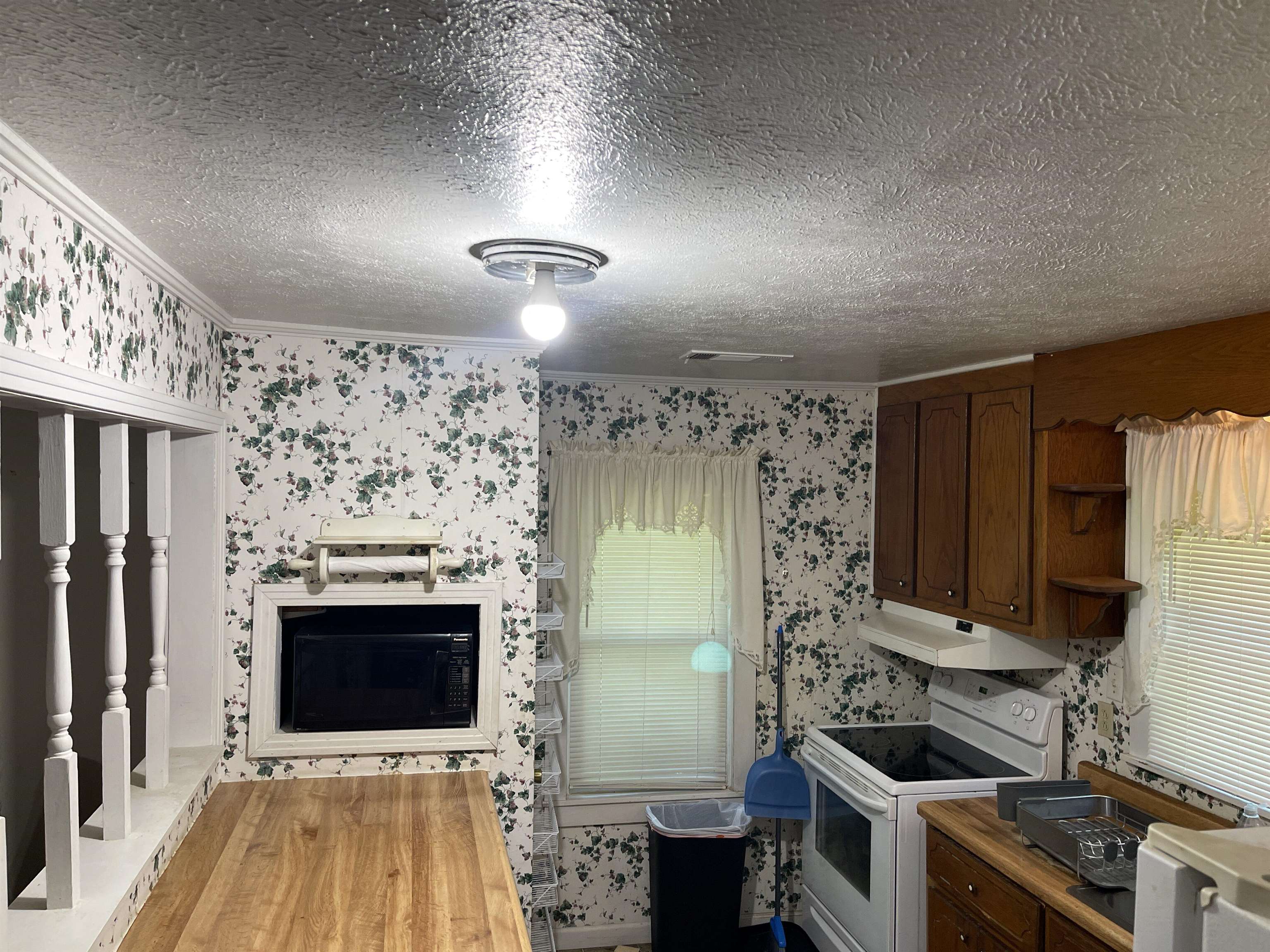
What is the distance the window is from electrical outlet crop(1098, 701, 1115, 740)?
1.53 metres

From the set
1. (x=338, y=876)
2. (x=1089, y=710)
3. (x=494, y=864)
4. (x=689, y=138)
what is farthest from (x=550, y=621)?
(x=689, y=138)

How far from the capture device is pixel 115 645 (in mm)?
2051

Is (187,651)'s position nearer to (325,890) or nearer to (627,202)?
(325,890)

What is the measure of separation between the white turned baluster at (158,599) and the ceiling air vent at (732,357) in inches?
68.7

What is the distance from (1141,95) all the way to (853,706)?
12.1 ft

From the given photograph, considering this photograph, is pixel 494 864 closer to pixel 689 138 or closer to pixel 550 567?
pixel 550 567

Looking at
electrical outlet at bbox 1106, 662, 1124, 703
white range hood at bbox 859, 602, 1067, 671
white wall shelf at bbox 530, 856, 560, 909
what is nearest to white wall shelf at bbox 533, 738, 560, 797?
white wall shelf at bbox 530, 856, 560, 909

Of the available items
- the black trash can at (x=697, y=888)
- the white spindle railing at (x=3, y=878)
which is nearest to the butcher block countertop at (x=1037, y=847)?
the black trash can at (x=697, y=888)

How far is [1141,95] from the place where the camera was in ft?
3.22

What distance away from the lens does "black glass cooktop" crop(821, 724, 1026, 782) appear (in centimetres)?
342

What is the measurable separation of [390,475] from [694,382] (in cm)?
166

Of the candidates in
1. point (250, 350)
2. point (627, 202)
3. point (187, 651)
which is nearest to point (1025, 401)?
point (627, 202)

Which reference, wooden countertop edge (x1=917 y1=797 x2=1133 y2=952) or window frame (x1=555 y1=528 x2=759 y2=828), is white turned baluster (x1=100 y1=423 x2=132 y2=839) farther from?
wooden countertop edge (x1=917 y1=797 x2=1133 y2=952)

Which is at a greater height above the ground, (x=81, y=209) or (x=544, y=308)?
(x=81, y=209)
